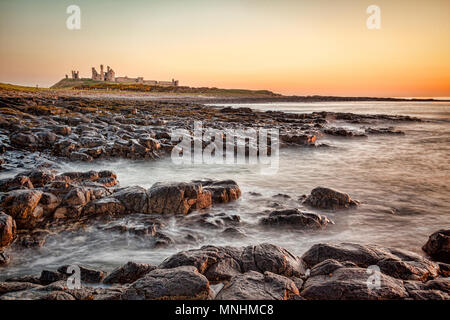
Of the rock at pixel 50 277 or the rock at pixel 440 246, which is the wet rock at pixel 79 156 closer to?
the rock at pixel 50 277

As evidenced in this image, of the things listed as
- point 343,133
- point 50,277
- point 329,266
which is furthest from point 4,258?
point 343,133

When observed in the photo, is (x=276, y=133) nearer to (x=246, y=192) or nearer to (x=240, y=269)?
(x=246, y=192)

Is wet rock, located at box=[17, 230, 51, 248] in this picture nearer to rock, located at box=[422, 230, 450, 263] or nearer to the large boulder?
the large boulder

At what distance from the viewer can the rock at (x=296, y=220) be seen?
19.9ft

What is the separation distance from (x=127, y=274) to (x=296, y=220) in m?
3.55

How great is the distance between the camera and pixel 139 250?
201 inches

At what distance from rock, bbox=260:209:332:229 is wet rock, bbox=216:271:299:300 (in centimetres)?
247

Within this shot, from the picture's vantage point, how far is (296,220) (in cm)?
611

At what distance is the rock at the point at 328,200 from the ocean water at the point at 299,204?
249 millimetres

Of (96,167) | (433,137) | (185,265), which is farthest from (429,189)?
(433,137)

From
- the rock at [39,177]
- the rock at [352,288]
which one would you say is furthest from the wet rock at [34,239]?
the rock at [352,288]

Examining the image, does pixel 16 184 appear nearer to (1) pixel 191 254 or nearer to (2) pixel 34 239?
(2) pixel 34 239

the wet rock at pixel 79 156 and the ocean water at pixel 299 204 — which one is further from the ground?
the wet rock at pixel 79 156

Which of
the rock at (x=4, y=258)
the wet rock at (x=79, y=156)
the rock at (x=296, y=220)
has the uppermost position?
the wet rock at (x=79, y=156)
